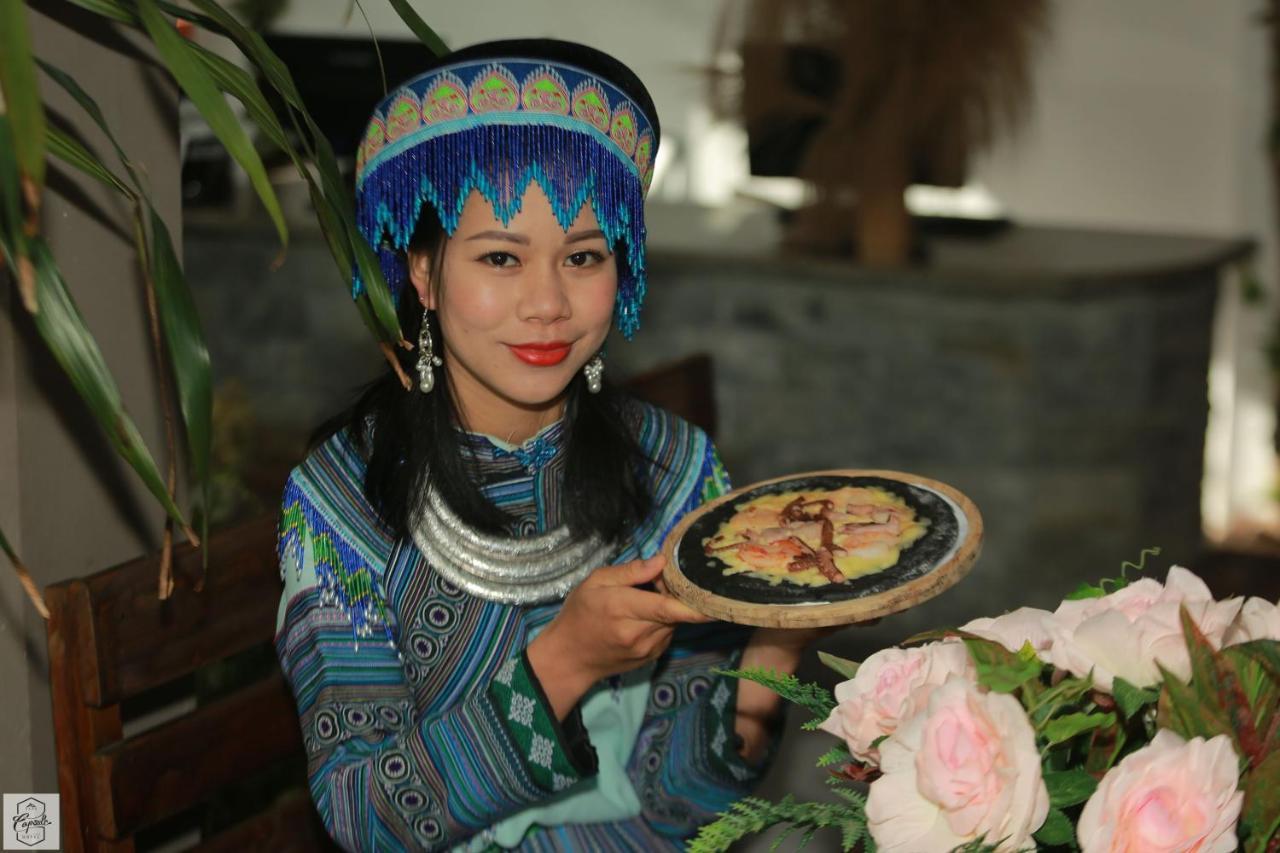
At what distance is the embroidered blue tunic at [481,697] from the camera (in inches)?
47.2

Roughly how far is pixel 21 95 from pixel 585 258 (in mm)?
609

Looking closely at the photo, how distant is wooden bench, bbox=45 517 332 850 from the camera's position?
117cm

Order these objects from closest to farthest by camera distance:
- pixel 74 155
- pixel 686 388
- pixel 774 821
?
pixel 774 821
pixel 74 155
pixel 686 388

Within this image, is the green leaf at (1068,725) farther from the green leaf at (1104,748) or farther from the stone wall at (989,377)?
the stone wall at (989,377)

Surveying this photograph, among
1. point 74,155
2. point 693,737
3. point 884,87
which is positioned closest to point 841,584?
point 693,737

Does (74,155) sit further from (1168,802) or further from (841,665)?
(1168,802)

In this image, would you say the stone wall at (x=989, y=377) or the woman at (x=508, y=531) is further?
the stone wall at (x=989, y=377)

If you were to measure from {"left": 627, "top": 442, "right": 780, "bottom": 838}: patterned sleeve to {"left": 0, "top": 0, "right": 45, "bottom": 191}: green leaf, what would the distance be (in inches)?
33.1

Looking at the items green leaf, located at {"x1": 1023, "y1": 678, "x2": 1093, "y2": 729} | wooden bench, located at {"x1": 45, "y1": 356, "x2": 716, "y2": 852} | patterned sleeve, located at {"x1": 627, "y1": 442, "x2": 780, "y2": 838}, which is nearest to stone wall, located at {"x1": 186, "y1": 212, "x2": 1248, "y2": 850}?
patterned sleeve, located at {"x1": 627, "y1": 442, "x2": 780, "y2": 838}

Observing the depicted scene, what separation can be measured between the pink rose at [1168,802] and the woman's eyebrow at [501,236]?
664 mm

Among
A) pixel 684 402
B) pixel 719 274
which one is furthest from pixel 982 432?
pixel 684 402

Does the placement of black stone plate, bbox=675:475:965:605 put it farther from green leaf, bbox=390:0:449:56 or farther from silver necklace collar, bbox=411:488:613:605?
green leaf, bbox=390:0:449:56

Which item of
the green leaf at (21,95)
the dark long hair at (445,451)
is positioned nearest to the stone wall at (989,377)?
the dark long hair at (445,451)

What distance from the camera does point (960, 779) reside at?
75 centimetres
